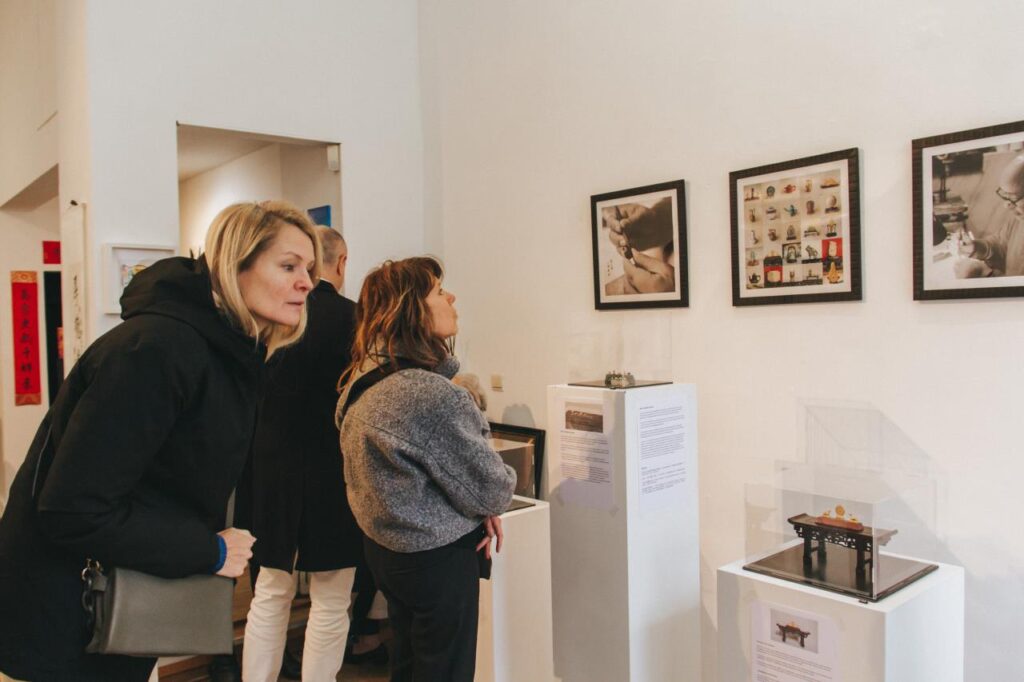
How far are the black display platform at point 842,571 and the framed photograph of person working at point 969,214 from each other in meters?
0.89

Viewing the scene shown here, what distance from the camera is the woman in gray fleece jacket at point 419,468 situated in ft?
6.61

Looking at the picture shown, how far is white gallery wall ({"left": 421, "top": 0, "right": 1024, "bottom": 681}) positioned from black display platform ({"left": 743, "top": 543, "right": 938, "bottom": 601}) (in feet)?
2.01

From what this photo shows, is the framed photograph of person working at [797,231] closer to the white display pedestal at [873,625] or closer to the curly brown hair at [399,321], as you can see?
the white display pedestal at [873,625]

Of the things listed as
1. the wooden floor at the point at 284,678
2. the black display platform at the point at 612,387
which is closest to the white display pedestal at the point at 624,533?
the black display platform at the point at 612,387

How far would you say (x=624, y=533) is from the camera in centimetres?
247

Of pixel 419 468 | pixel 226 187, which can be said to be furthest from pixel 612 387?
pixel 226 187

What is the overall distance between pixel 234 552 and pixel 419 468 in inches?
25.6

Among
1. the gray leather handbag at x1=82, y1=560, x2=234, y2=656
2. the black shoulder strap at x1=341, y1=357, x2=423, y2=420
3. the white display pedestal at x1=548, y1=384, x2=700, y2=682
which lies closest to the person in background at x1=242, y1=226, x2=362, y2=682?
the black shoulder strap at x1=341, y1=357, x2=423, y2=420

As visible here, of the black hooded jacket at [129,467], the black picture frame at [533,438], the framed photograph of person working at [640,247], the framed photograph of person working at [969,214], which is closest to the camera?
the black hooded jacket at [129,467]

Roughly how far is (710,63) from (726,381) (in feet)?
4.08

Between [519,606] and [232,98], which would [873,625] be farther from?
[232,98]

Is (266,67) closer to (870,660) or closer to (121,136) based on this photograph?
(121,136)

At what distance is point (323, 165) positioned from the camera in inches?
171

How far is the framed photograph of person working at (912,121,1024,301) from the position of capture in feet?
7.46
